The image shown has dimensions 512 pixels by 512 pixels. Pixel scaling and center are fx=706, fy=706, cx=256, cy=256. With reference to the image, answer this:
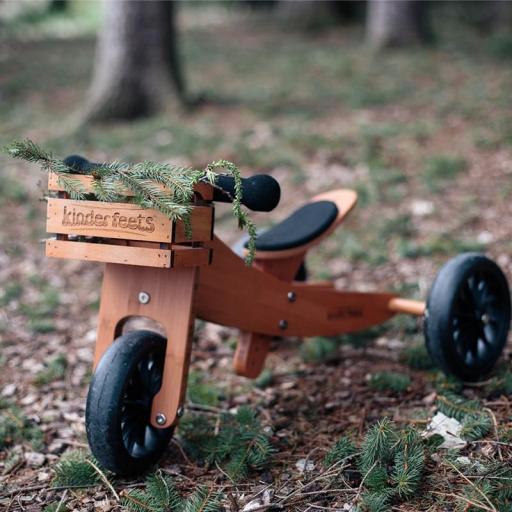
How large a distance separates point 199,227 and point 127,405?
799 millimetres

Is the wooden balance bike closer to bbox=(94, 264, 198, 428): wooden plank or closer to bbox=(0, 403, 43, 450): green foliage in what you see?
bbox=(94, 264, 198, 428): wooden plank

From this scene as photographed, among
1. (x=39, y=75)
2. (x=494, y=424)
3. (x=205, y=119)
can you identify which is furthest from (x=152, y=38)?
(x=494, y=424)

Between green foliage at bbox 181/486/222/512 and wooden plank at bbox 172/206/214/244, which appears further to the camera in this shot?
wooden plank at bbox 172/206/214/244

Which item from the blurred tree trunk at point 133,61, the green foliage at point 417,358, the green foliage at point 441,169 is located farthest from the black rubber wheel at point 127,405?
the blurred tree trunk at point 133,61

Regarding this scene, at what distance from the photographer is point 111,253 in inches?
111

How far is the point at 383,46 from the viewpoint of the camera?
11805mm

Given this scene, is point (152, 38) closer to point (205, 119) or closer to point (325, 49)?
point (205, 119)

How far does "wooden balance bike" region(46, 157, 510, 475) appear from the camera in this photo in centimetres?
279

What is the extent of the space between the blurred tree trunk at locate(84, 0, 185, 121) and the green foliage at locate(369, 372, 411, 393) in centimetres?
592

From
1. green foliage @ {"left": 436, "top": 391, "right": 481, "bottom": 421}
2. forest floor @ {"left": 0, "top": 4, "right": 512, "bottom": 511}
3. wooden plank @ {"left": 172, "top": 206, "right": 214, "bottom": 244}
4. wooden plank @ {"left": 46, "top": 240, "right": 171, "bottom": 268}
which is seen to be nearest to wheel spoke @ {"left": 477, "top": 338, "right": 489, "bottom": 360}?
forest floor @ {"left": 0, "top": 4, "right": 512, "bottom": 511}

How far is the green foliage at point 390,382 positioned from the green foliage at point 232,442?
761 mm

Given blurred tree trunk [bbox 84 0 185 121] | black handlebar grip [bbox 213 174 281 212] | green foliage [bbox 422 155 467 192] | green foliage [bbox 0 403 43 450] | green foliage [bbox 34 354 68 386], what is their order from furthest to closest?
blurred tree trunk [bbox 84 0 185 121] < green foliage [bbox 422 155 467 192] < green foliage [bbox 34 354 68 386] < green foliage [bbox 0 403 43 450] < black handlebar grip [bbox 213 174 281 212]

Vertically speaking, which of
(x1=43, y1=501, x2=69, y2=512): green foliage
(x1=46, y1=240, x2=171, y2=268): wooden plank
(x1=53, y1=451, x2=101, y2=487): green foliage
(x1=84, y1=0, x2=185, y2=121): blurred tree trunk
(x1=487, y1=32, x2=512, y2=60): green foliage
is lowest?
(x1=43, y1=501, x2=69, y2=512): green foliage

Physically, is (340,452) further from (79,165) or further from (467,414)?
(79,165)
